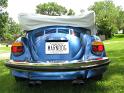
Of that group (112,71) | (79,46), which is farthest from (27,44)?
(112,71)

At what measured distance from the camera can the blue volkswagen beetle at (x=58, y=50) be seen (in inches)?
222

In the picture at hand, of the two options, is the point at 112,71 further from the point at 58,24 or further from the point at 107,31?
the point at 107,31

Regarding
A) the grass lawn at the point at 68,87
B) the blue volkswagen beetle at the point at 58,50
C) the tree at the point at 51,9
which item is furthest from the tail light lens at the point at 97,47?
the tree at the point at 51,9

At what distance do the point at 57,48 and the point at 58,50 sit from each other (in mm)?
38

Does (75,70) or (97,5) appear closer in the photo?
(75,70)

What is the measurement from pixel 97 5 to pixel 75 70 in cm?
10816

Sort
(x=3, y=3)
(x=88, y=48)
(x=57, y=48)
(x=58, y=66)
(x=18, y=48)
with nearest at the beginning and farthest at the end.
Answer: (x=58, y=66) → (x=57, y=48) → (x=88, y=48) → (x=18, y=48) → (x=3, y=3)

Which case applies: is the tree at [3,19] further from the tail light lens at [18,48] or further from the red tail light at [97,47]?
the red tail light at [97,47]

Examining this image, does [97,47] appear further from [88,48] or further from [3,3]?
A: [3,3]

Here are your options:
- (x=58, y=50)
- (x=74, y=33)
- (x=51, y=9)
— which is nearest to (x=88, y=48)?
(x=74, y=33)

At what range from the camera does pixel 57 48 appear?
19.7 ft

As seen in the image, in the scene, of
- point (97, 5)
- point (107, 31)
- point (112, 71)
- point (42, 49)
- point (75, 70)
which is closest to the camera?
point (75, 70)

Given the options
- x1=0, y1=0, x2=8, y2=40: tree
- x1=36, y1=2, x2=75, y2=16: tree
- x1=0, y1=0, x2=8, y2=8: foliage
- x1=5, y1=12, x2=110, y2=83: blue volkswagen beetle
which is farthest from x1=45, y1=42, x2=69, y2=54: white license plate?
x1=36, y1=2, x2=75, y2=16: tree

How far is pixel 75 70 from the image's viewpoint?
18.3 ft
